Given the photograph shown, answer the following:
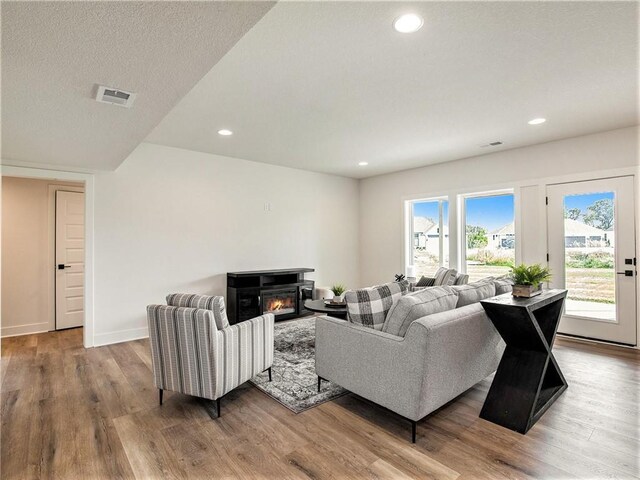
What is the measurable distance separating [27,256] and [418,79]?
5.66 meters

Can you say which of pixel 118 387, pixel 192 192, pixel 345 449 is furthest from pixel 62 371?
pixel 345 449

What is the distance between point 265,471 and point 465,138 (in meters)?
4.29

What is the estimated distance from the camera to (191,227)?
505 centimetres

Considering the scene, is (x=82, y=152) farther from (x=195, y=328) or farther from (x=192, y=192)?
(x=195, y=328)

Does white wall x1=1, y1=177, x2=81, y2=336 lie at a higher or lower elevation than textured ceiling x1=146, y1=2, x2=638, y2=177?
lower

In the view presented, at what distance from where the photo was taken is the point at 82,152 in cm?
351

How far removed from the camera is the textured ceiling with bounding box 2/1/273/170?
1372mm

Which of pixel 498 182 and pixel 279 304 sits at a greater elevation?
pixel 498 182

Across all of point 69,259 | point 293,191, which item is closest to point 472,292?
point 293,191

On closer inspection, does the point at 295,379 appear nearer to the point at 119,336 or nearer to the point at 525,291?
the point at 525,291

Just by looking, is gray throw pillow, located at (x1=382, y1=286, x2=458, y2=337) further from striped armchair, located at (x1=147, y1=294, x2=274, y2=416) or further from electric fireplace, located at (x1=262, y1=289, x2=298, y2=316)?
electric fireplace, located at (x1=262, y1=289, x2=298, y2=316)

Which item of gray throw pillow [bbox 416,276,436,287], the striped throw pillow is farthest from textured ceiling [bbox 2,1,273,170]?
gray throw pillow [bbox 416,276,436,287]

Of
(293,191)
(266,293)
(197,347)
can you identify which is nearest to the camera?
(197,347)

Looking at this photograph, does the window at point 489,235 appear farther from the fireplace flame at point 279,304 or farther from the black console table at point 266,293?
the fireplace flame at point 279,304
